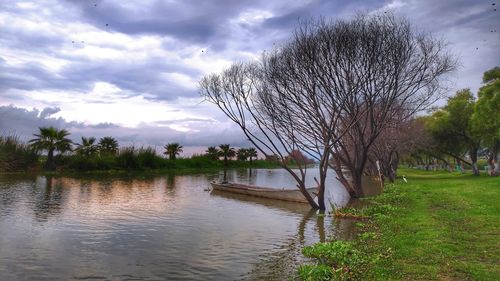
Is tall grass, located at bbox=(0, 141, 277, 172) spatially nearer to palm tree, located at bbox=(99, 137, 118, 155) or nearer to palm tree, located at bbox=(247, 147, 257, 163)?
palm tree, located at bbox=(99, 137, 118, 155)

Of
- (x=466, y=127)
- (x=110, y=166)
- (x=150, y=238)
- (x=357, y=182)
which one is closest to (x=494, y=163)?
(x=466, y=127)

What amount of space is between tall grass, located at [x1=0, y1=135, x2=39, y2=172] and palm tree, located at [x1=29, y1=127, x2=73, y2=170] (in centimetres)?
139

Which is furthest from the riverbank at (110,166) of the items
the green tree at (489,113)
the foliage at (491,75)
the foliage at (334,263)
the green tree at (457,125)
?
the foliage at (334,263)

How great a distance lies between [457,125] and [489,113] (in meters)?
13.0

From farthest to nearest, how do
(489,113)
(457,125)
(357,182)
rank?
(457,125) < (489,113) < (357,182)

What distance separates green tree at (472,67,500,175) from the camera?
39.8 metres

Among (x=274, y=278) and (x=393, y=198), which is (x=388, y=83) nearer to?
(x=393, y=198)

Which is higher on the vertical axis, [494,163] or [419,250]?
[494,163]

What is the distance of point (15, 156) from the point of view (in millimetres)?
54281

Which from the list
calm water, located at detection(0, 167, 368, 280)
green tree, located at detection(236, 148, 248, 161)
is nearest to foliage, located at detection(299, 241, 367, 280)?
calm water, located at detection(0, 167, 368, 280)

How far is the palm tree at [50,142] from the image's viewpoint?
2314 inches

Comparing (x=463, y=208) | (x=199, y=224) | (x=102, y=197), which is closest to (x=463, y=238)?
(x=463, y=208)

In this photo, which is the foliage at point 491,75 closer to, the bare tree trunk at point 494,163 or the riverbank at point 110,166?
the bare tree trunk at point 494,163

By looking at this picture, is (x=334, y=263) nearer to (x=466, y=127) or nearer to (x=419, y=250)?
(x=419, y=250)
